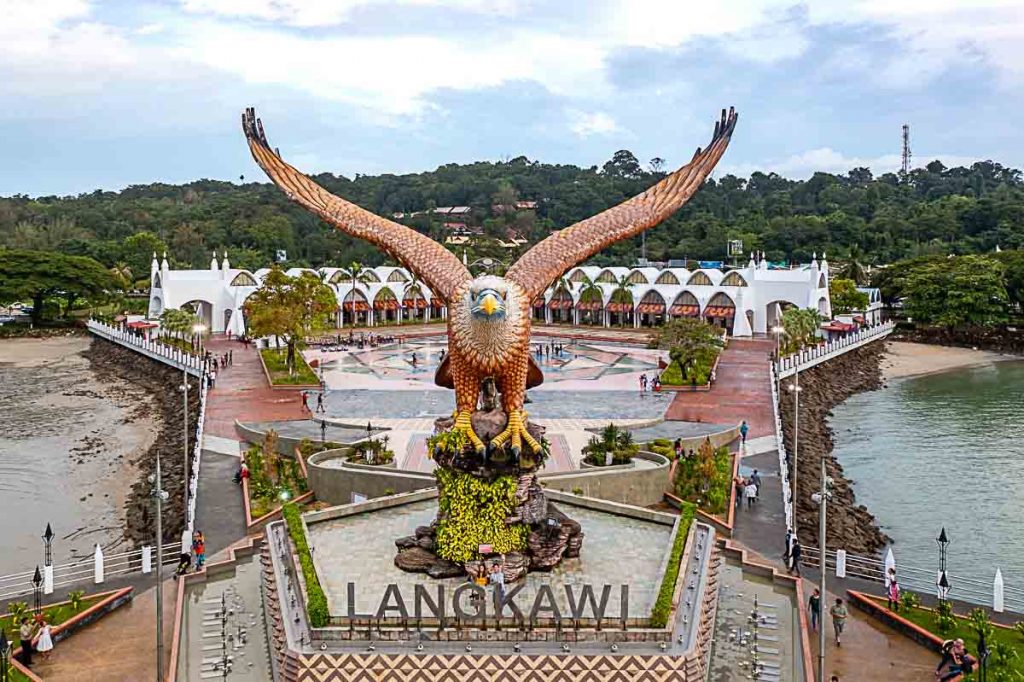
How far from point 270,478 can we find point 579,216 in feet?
315

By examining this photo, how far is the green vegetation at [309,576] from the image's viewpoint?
12.7 m

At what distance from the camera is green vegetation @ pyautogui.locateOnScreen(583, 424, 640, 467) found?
81.0ft

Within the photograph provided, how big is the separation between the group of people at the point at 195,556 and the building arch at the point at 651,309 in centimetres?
5027

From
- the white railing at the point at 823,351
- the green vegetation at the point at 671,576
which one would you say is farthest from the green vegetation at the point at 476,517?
the white railing at the point at 823,351

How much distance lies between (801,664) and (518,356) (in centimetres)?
649

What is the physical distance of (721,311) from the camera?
61594 millimetres

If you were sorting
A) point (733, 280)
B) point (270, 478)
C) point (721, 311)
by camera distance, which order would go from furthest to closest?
point (733, 280), point (721, 311), point (270, 478)

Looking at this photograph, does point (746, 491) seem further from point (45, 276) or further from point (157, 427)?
point (45, 276)

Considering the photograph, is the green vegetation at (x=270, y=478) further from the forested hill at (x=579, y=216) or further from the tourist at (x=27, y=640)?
the forested hill at (x=579, y=216)

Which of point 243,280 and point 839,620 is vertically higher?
point 243,280

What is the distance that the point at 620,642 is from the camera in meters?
12.6

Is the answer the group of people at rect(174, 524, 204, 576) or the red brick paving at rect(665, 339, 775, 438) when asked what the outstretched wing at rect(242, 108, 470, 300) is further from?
the red brick paving at rect(665, 339, 775, 438)

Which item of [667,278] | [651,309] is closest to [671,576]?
[651,309]

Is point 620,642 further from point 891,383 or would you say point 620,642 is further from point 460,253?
point 460,253
